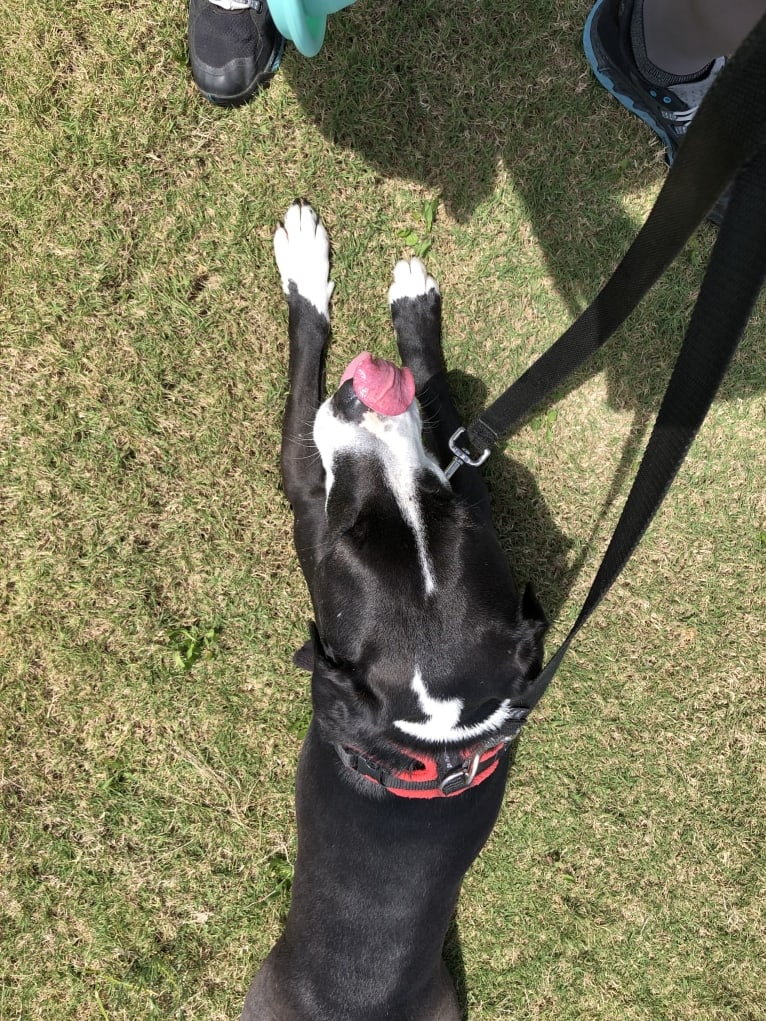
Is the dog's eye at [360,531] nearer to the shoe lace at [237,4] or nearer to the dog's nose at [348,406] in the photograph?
the dog's nose at [348,406]

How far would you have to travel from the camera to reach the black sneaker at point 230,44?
11.4 ft

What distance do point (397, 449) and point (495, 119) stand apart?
2.08 metres

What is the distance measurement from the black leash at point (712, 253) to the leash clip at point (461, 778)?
0.88m

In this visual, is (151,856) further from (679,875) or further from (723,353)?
(723,353)

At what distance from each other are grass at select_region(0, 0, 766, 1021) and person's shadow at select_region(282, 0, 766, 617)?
0.05ft

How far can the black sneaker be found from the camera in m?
3.47

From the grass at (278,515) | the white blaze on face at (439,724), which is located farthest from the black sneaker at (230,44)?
the white blaze on face at (439,724)

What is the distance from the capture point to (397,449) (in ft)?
9.26

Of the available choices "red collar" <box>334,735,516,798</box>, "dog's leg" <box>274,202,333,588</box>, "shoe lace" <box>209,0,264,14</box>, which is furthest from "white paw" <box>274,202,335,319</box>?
"red collar" <box>334,735,516,798</box>

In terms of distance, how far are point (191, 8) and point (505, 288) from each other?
2.06 m

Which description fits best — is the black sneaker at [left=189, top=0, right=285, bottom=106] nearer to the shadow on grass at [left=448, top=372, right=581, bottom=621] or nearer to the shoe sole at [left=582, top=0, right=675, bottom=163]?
the shoe sole at [left=582, top=0, right=675, bottom=163]

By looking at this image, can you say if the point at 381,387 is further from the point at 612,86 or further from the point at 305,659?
the point at 612,86

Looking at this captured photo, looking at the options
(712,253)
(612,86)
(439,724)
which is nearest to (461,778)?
(439,724)

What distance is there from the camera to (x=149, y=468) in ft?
12.6
